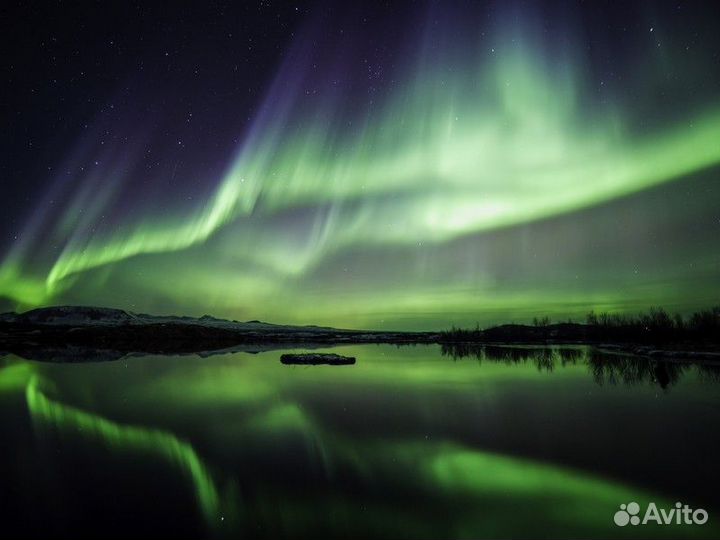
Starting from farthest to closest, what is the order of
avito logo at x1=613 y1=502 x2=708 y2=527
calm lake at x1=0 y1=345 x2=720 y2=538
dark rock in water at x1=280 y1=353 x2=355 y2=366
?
dark rock in water at x1=280 y1=353 x2=355 y2=366, avito logo at x1=613 y1=502 x2=708 y2=527, calm lake at x1=0 y1=345 x2=720 y2=538

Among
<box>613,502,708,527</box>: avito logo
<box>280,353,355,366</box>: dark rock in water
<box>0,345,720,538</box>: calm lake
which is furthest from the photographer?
<box>280,353,355,366</box>: dark rock in water

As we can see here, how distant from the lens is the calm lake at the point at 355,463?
25.0 feet

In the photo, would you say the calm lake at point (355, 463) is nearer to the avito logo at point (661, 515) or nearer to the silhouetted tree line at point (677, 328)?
the avito logo at point (661, 515)

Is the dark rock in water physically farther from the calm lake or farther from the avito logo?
the avito logo

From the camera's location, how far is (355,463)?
1107cm

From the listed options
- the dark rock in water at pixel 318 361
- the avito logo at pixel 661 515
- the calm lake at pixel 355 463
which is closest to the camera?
the calm lake at pixel 355 463

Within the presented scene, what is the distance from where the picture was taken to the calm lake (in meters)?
7.61

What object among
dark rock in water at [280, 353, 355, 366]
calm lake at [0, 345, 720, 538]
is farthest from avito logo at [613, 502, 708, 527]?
dark rock in water at [280, 353, 355, 366]

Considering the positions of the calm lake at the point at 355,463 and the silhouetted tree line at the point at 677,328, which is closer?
the calm lake at the point at 355,463

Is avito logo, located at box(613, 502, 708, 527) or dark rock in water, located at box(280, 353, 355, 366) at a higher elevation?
avito logo, located at box(613, 502, 708, 527)

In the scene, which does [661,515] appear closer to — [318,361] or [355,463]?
[355,463]

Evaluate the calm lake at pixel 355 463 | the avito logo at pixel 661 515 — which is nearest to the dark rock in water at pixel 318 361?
the calm lake at pixel 355 463

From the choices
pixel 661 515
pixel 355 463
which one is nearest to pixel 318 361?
pixel 355 463

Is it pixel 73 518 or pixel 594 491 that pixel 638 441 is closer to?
pixel 594 491
